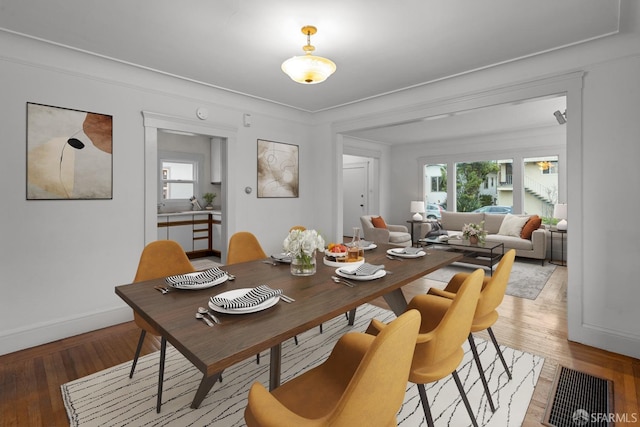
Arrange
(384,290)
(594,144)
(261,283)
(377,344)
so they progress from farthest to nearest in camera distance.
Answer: (594,144)
(261,283)
(384,290)
(377,344)

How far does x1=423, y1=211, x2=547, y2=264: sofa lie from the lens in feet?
18.0

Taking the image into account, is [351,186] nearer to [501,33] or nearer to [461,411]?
[501,33]

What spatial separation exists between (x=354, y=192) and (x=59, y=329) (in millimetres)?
7120

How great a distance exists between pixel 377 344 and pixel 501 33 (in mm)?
2655

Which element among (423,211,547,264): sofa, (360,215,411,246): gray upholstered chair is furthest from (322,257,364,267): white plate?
(423,211,547,264): sofa

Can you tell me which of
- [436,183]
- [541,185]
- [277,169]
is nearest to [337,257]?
[277,169]

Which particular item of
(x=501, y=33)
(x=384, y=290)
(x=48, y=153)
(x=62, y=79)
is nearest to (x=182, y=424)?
(x=384, y=290)

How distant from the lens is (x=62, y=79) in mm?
2816

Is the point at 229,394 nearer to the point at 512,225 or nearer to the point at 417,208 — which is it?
the point at 512,225

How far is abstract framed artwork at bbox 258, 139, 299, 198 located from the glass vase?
8.21 feet

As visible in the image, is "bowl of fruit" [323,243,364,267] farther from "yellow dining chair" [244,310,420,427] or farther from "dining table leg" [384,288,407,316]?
"yellow dining chair" [244,310,420,427]

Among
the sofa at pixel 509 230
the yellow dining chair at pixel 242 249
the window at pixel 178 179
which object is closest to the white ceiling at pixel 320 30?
the yellow dining chair at pixel 242 249

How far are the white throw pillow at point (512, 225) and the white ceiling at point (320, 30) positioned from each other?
388cm

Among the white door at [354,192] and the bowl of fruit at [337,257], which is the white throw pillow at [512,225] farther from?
the bowl of fruit at [337,257]
